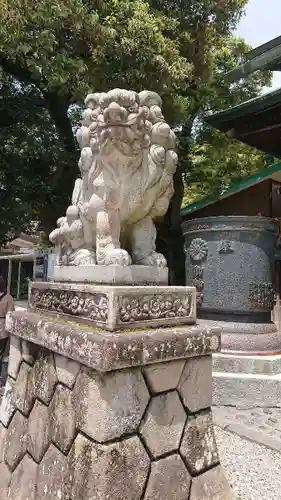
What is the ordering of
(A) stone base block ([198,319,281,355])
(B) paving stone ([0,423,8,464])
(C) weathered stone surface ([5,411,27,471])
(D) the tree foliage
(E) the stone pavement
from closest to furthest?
1. (C) weathered stone surface ([5,411,27,471])
2. (B) paving stone ([0,423,8,464])
3. (E) the stone pavement
4. (A) stone base block ([198,319,281,355])
5. (D) the tree foliage

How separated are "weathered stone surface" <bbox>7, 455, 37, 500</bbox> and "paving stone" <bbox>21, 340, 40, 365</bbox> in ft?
1.75

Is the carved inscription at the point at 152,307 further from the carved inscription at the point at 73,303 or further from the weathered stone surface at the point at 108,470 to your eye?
the weathered stone surface at the point at 108,470

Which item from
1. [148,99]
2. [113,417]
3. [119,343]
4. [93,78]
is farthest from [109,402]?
[93,78]

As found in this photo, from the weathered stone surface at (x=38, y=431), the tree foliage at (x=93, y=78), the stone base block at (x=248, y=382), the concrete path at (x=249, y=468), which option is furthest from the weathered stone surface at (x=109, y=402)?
the tree foliage at (x=93, y=78)

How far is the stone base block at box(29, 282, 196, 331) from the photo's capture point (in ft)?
5.88

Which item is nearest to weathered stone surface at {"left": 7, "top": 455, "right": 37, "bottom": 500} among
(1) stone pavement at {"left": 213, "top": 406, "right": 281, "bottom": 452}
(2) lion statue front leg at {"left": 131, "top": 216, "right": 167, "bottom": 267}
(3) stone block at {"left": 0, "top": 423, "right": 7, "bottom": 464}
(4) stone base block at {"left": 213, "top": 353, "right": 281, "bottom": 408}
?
(3) stone block at {"left": 0, "top": 423, "right": 7, "bottom": 464}

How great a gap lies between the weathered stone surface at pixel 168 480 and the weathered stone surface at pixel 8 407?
1033 mm

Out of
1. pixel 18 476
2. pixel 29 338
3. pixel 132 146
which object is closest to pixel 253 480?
pixel 18 476

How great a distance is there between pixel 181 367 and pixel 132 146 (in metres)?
1.25

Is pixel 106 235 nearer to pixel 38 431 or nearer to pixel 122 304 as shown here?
pixel 122 304

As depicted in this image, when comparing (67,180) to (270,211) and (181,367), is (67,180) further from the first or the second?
(181,367)

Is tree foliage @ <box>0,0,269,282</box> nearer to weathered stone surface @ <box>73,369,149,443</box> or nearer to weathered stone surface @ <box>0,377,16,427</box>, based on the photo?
weathered stone surface @ <box>0,377,16,427</box>

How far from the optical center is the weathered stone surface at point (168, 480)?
5.94ft

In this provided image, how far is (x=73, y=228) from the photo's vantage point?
7.92ft
